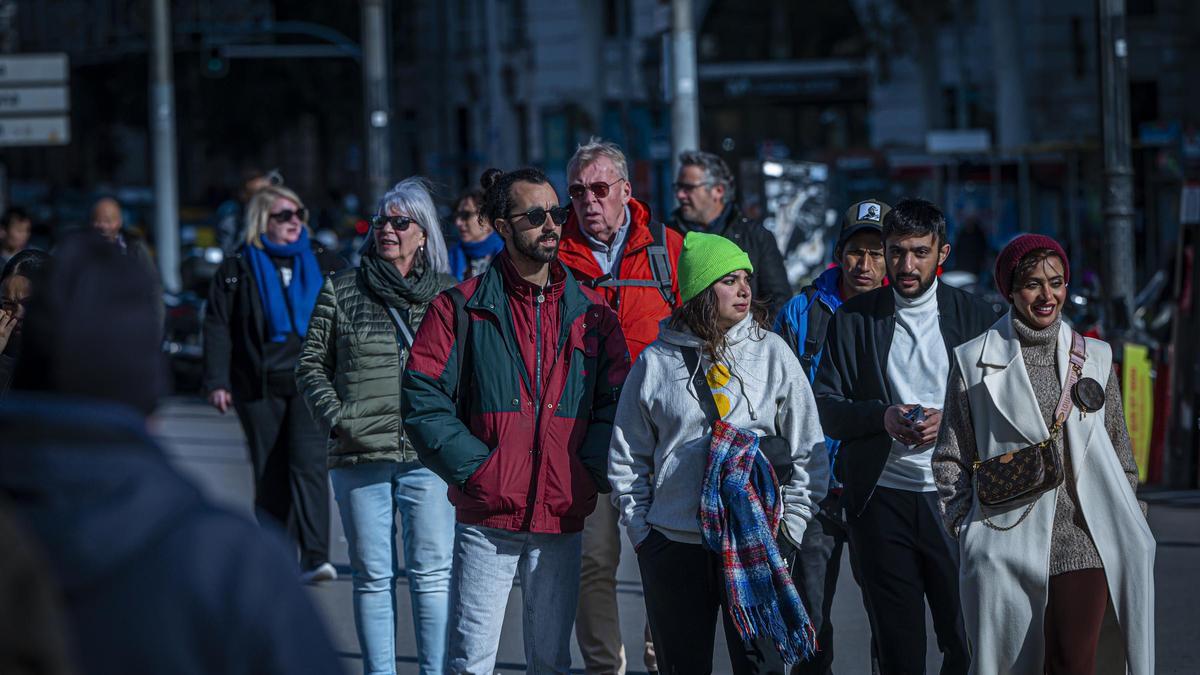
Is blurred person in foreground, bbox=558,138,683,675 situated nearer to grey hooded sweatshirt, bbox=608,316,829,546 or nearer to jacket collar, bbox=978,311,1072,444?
grey hooded sweatshirt, bbox=608,316,829,546

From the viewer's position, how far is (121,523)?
196 cm

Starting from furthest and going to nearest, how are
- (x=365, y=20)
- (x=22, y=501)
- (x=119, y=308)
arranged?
(x=365, y=20) < (x=119, y=308) < (x=22, y=501)

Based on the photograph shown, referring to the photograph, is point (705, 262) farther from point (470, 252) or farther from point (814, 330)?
point (470, 252)

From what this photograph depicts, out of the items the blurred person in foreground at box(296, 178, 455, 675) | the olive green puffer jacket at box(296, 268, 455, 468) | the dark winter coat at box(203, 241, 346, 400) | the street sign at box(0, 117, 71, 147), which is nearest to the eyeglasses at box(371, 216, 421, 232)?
the blurred person in foreground at box(296, 178, 455, 675)

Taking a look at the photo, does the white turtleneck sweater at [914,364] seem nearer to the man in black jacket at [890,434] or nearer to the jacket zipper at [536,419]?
the man in black jacket at [890,434]

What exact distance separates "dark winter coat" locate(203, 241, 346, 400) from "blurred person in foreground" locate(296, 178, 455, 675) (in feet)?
7.15

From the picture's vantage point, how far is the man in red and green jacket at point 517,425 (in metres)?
5.23

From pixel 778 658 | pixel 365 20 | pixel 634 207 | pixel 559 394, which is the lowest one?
pixel 778 658

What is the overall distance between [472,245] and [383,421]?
2.79m

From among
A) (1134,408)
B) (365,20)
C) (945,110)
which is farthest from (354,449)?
(945,110)

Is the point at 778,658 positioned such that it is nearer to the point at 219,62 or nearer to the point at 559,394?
the point at 559,394

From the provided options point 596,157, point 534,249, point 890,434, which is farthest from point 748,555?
point 596,157

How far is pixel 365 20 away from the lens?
2339 centimetres

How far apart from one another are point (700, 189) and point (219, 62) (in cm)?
2778
